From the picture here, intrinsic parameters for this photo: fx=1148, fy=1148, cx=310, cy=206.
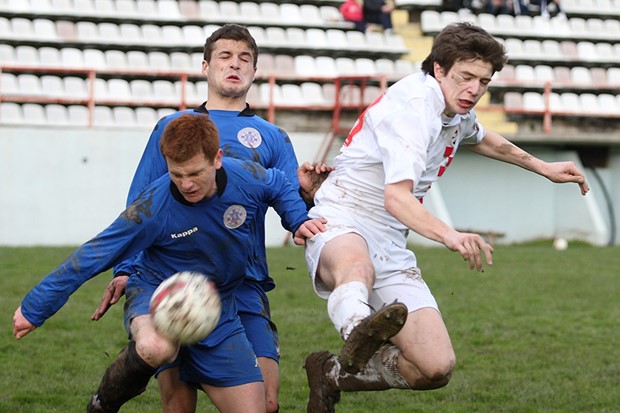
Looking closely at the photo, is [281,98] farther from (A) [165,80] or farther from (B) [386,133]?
(B) [386,133]

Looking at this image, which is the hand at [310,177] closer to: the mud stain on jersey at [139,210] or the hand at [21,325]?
the mud stain on jersey at [139,210]

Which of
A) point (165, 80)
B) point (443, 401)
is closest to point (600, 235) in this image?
point (165, 80)

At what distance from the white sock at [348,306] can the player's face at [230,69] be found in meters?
1.20

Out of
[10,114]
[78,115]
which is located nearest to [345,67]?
[78,115]

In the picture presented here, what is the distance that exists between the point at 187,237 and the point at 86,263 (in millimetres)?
447

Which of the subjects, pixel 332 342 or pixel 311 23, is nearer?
pixel 332 342

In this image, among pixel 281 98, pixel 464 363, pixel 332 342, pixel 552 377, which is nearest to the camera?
pixel 552 377

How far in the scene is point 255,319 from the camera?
566 centimetres

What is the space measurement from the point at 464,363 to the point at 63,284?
4.15 m

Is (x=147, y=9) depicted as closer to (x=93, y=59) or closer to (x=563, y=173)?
(x=93, y=59)

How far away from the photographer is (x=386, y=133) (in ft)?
17.2

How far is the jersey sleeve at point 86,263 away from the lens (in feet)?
16.0

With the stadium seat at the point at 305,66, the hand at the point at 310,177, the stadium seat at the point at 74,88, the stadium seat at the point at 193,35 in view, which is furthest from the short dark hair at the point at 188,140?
the stadium seat at the point at 305,66

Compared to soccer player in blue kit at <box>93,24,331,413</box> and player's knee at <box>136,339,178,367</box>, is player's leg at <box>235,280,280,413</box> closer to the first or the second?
soccer player in blue kit at <box>93,24,331,413</box>
